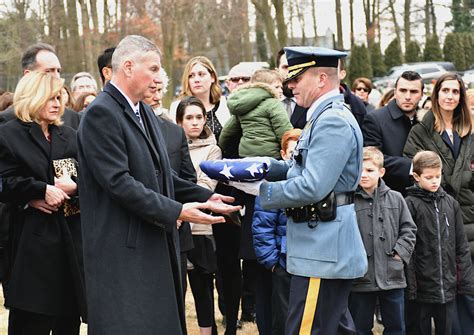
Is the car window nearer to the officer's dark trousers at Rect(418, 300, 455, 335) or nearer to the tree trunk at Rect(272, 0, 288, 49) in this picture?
the tree trunk at Rect(272, 0, 288, 49)

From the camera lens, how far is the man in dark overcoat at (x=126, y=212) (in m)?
3.64

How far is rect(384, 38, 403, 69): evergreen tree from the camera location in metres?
41.2

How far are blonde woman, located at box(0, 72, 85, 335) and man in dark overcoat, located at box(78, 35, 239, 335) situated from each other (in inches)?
35.7

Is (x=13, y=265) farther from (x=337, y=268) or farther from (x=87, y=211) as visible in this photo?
(x=337, y=268)

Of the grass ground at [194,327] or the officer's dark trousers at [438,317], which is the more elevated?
the officer's dark trousers at [438,317]

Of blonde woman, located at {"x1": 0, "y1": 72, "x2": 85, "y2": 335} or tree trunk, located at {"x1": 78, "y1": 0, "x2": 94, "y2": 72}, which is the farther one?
tree trunk, located at {"x1": 78, "y1": 0, "x2": 94, "y2": 72}

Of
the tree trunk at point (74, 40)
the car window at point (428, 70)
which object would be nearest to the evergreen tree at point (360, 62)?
the car window at point (428, 70)

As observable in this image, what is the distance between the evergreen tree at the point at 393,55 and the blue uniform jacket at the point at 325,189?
125 ft

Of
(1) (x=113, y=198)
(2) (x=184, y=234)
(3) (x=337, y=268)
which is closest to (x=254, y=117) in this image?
(2) (x=184, y=234)

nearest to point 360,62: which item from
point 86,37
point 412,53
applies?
point 412,53

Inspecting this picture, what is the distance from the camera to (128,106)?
12.5 feet

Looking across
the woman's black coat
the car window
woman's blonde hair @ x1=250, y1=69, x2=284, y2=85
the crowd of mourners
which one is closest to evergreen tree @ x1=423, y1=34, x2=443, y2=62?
the car window

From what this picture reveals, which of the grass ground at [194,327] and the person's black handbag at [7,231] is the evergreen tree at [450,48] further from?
the person's black handbag at [7,231]

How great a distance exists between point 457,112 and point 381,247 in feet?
5.14
